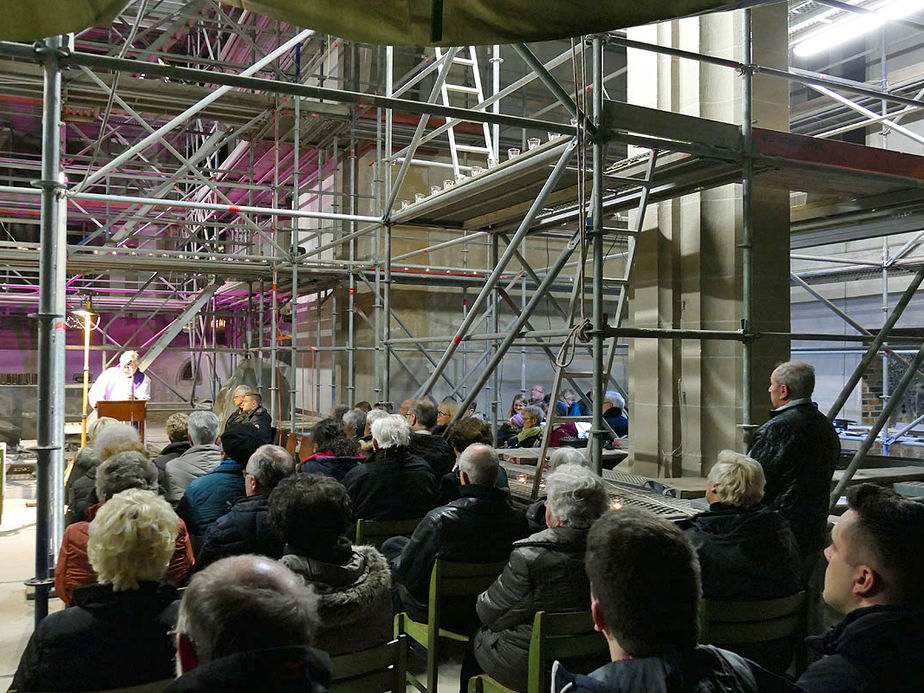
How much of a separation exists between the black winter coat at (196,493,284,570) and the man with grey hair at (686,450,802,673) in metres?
1.88

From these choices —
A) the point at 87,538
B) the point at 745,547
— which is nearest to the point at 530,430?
the point at 745,547

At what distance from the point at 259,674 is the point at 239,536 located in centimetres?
218

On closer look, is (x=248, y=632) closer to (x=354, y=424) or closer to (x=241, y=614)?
(x=241, y=614)

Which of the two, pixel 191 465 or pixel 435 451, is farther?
pixel 435 451

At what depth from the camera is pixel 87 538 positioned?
315 cm

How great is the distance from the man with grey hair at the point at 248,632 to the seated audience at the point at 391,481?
2.71m

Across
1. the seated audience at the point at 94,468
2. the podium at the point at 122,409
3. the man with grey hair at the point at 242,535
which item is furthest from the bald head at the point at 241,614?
the podium at the point at 122,409

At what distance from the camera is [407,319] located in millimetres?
12102

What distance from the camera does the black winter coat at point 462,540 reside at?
3508 millimetres

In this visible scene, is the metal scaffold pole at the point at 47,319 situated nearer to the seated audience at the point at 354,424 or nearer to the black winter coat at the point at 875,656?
the seated audience at the point at 354,424

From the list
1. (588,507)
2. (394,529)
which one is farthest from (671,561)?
(394,529)

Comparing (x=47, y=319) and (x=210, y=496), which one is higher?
(x=47, y=319)

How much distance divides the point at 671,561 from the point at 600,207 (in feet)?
9.47

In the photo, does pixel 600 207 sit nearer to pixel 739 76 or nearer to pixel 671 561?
pixel 739 76
